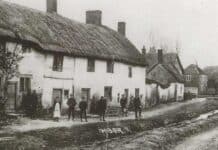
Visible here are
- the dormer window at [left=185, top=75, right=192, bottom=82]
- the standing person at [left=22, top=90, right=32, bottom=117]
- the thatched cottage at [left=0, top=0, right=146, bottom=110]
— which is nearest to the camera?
the standing person at [left=22, top=90, right=32, bottom=117]

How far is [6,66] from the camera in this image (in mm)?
25906

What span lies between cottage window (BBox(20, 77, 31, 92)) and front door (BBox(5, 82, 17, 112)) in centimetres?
74


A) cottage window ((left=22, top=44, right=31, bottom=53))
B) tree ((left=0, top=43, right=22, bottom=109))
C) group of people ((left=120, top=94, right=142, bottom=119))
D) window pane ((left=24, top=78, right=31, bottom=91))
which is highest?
cottage window ((left=22, top=44, right=31, bottom=53))

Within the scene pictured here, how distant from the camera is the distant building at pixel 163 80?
52000 millimetres

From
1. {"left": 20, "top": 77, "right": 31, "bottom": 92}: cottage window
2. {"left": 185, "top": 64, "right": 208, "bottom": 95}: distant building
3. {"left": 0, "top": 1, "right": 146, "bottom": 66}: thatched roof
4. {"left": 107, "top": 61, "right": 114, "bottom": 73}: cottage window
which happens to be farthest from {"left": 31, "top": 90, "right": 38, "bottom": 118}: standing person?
{"left": 185, "top": 64, "right": 208, "bottom": 95}: distant building

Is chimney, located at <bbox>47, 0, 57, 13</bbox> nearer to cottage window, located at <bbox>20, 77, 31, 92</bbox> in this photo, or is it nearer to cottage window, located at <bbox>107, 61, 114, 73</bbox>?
cottage window, located at <bbox>107, 61, 114, 73</bbox>

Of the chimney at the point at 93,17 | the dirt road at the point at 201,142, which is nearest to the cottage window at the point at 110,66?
the chimney at the point at 93,17

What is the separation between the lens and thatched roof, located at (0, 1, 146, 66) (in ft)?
97.9

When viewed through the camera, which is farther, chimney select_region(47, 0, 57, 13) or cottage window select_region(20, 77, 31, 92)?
chimney select_region(47, 0, 57, 13)

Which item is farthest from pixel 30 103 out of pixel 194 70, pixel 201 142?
pixel 194 70

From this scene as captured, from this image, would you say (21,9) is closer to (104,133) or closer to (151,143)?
(104,133)

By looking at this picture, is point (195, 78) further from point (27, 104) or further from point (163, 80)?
point (27, 104)

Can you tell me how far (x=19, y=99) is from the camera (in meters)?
29.2

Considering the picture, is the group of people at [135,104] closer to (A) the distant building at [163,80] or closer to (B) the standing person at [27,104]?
(B) the standing person at [27,104]
